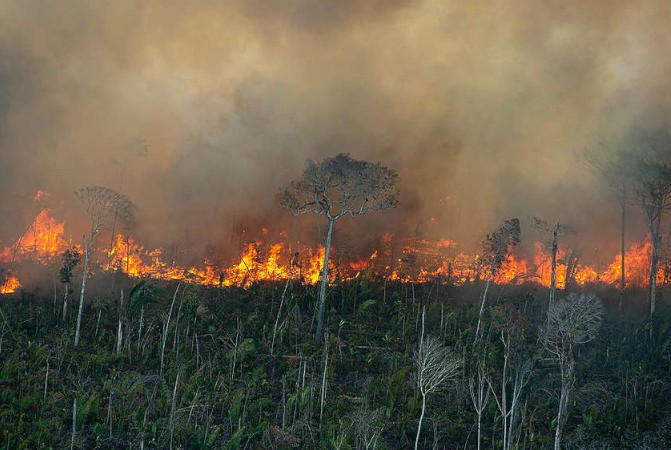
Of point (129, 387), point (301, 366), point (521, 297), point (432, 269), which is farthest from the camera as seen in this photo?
point (432, 269)

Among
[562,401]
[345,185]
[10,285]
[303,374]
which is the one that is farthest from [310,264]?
[562,401]

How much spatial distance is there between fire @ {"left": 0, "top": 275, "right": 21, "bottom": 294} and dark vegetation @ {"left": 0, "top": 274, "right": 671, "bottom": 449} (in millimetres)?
2880

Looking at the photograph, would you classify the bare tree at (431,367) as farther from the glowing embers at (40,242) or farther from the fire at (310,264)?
the glowing embers at (40,242)

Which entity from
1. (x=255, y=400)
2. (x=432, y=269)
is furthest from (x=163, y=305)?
(x=432, y=269)

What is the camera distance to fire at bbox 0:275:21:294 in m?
63.7

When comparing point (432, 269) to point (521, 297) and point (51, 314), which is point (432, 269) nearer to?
point (521, 297)

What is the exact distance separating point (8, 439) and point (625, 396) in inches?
1627

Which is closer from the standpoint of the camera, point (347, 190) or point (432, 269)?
point (347, 190)

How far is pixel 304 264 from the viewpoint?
232ft

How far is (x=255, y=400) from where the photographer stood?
46.1m

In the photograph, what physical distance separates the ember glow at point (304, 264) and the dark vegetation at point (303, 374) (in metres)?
3.89

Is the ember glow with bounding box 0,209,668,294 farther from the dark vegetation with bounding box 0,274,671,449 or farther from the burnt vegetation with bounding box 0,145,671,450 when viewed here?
the dark vegetation with bounding box 0,274,671,449

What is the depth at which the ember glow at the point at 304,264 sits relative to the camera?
68.1 m

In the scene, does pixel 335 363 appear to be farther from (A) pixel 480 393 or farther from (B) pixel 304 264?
(B) pixel 304 264
